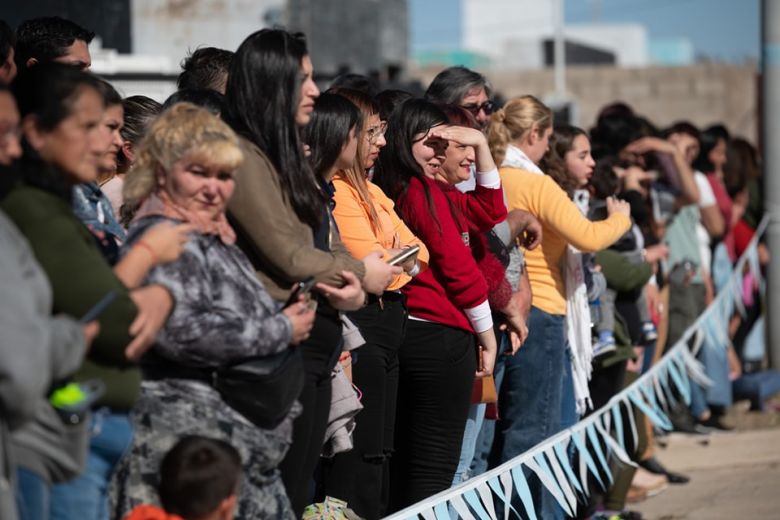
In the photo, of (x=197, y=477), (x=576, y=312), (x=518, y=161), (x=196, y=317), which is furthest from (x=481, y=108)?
(x=197, y=477)

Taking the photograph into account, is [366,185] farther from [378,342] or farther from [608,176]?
[608,176]

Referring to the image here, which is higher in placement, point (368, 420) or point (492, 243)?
point (492, 243)

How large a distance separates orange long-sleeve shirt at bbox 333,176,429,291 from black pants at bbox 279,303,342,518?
2.31 feet

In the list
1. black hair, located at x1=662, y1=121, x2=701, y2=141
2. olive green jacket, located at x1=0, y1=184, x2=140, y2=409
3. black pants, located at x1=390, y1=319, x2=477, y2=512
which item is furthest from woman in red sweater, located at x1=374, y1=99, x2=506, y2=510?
black hair, located at x1=662, y1=121, x2=701, y2=141

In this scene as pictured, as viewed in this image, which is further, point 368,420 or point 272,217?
point 368,420

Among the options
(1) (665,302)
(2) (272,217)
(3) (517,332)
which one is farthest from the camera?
(1) (665,302)

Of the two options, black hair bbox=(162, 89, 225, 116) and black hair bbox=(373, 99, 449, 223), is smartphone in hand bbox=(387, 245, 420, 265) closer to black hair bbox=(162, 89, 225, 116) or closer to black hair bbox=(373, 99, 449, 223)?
black hair bbox=(373, 99, 449, 223)

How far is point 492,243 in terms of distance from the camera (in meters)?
6.11

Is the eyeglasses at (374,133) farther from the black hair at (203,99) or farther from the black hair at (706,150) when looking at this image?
the black hair at (706,150)

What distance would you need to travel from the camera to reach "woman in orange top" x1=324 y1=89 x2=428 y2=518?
533cm

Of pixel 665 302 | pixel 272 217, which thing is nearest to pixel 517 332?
pixel 272 217

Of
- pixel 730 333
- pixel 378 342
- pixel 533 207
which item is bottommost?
pixel 730 333

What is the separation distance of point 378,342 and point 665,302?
4.27 meters

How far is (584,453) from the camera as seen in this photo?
6266 millimetres
